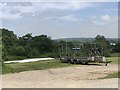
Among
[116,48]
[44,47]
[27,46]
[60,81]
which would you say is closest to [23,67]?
[60,81]

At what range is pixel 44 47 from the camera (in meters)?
51.6

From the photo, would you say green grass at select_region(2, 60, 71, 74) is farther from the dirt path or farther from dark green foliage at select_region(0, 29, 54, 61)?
dark green foliage at select_region(0, 29, 54, 61)

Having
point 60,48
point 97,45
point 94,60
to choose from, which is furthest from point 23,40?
point 94,60

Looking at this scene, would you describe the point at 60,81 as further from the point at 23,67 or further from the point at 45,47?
the point at 45,47

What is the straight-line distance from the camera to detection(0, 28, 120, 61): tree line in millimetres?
45531

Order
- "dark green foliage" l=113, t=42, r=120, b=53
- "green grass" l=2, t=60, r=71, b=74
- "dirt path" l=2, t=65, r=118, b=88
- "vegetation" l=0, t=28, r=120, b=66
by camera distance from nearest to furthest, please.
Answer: "dirt path" l=2, t=65, r=118, b=88, "green grass" l=2, t=60, r=71, b=74, "vegetation" l=0, t=28, r=120, b=66, "dark green foliage" l=113, t=42, r=120, b=53

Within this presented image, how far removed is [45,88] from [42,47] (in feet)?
122

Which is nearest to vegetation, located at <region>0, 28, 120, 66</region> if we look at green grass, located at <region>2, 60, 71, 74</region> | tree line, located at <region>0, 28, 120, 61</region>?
tree line, located at <region>0, 28, 120, 61</region>

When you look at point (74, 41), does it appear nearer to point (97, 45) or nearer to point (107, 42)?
point (97, 45)

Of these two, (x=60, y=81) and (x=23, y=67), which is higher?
(x=23, y=67)

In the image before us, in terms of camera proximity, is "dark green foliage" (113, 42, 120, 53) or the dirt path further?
"dark green foliage" (113, 42, 120, 53)

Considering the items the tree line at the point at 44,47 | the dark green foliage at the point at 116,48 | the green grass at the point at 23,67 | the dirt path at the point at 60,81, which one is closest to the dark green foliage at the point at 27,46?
the tree line at the point at 44,47

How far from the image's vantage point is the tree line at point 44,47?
45.5 meters

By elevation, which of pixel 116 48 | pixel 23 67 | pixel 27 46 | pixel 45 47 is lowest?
pixel 23 67
